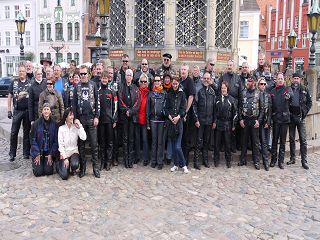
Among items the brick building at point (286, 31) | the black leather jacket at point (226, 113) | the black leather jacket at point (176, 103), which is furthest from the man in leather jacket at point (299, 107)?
the brick building at point (286, 31)

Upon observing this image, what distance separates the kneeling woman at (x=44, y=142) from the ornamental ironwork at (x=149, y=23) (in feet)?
13.8

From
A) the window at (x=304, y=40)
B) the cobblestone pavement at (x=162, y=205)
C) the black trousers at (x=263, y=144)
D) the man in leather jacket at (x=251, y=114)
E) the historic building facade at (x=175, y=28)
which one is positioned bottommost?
the cobblestone pavement at (x=162, y=205)

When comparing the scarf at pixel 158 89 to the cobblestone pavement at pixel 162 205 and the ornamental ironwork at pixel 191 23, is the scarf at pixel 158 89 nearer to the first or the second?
the cobblestone pavement at pixel 162 205

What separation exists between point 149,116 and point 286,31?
172 feet

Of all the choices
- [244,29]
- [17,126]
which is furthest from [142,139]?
[244,29]

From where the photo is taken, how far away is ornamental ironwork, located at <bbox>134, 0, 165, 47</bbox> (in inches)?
428

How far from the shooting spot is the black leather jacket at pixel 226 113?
830 cm

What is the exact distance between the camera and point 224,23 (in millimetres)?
11461

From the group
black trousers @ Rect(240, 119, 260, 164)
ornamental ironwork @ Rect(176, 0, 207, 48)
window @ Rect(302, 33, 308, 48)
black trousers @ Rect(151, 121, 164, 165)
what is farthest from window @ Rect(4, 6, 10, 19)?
black trousers @ Rect(240, 119, 260, 164)

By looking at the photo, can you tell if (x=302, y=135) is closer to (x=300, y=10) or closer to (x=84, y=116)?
(x=84, y=116)

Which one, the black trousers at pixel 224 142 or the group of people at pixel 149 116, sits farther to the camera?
the black trousers at pixel 224 142

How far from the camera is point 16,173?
7.97 metres

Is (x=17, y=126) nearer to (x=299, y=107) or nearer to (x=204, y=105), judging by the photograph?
(x=204, y=105)

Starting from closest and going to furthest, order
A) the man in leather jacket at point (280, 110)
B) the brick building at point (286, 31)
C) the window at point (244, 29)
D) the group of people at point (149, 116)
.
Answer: the group of people at point (149, 116)
the man in leather jacket at point (280, 110)
the window at point (244, 29)
the brick building at point (286, 31)
